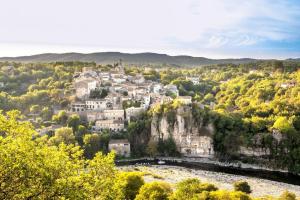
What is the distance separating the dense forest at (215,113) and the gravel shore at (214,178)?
242 inches

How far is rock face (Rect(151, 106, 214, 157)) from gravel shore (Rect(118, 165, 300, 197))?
6.29m

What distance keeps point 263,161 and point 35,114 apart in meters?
30.1

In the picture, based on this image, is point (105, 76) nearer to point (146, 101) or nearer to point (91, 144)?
point (146, 101)

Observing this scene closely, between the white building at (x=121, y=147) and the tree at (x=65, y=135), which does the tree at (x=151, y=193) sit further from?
the white building at (x=121, y=147)

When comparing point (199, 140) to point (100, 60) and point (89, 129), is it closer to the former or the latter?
point (89, 129)

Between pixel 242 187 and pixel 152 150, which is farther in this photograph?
pixel 152 150

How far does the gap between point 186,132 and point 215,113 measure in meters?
4.18

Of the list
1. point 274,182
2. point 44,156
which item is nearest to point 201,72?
point 274,182

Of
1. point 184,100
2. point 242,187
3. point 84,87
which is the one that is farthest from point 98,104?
point 242,187

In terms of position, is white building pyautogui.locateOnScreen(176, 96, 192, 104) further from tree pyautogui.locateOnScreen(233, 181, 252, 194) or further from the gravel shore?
tree pyautogui.locateOnScreen(233, 181, 252, 194)

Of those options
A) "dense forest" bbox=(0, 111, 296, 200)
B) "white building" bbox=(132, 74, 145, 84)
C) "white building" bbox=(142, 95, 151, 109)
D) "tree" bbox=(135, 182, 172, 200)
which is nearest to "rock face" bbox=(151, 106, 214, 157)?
"white building" bbox=(142, 95, 151, 109)

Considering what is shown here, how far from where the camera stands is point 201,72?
388ft

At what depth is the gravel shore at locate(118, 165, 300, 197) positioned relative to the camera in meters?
37.6

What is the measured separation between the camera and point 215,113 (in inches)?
2124
